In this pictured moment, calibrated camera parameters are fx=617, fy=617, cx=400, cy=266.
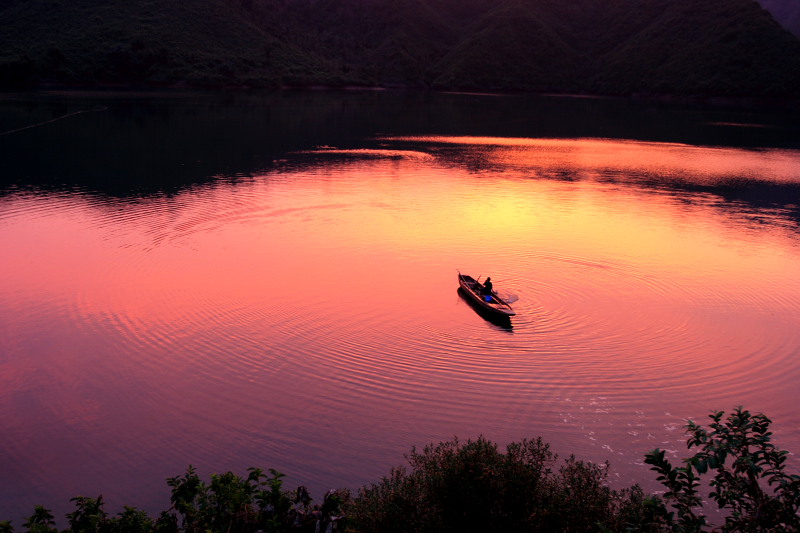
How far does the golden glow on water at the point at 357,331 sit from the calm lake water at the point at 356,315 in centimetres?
12

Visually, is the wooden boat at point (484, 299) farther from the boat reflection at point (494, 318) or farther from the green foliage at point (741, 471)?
the green foliage at point (741, 471)

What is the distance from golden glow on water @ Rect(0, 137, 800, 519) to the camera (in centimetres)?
2016

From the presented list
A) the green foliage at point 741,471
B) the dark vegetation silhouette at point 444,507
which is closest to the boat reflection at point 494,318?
the dark vegetation silhouette at point 444,507

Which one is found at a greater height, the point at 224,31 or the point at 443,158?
the point at 224,31

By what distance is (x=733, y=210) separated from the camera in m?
54.8

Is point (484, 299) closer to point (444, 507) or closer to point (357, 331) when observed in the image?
point (357, 331)

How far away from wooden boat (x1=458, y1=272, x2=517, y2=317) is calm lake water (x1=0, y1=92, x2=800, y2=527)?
733 millimetres

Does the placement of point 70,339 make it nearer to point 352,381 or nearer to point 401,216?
point 352,381

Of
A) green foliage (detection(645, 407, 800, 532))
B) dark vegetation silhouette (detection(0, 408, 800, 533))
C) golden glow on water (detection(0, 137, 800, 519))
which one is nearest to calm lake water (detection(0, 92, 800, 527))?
golden glow on water (detection(0, 137, 800, 519))

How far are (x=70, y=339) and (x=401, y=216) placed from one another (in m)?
27.3

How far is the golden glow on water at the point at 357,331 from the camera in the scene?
20156 millimetres

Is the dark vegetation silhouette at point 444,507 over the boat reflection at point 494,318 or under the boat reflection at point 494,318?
over

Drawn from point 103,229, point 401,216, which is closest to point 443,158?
point 401,216

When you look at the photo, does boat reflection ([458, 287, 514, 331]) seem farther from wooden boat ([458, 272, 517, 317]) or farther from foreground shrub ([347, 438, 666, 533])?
foreground shrub ([347, 438, 666, 533])
